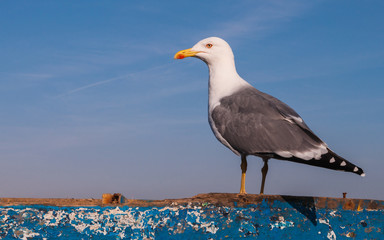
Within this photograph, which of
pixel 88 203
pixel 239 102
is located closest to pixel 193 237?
pixel 88 203

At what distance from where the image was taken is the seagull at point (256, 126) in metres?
5.18

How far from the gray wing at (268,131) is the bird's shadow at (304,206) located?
0.61 metres

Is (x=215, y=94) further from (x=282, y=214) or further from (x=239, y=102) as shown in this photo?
(x=282, y=214)

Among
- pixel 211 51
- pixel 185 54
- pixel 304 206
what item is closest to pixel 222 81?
pixel 211 51

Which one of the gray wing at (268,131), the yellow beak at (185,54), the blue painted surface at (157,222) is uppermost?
the yellow beak at (185,54)

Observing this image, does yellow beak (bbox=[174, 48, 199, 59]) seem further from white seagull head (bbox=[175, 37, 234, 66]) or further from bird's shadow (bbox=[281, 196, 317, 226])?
bird's shadow (bbox=[281, 196, 317, 226])

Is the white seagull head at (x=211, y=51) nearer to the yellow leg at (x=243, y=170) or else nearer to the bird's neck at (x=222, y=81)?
the bird's neck at (x=222, y=81)

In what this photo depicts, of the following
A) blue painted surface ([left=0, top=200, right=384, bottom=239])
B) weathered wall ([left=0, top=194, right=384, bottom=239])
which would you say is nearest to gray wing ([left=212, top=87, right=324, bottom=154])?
weathered wall ([left=0, top=194, right=384, bottom=239])

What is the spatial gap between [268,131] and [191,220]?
5.80 feet

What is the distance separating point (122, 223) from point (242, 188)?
1.66 metres

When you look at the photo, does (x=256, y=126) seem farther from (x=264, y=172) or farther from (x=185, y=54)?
(x=185, y=54)

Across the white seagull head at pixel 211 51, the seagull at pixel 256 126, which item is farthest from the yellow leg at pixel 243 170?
the white seagull head at pixel 211 51

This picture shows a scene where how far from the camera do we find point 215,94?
6.35 meters

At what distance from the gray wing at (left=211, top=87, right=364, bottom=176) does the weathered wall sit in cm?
62
